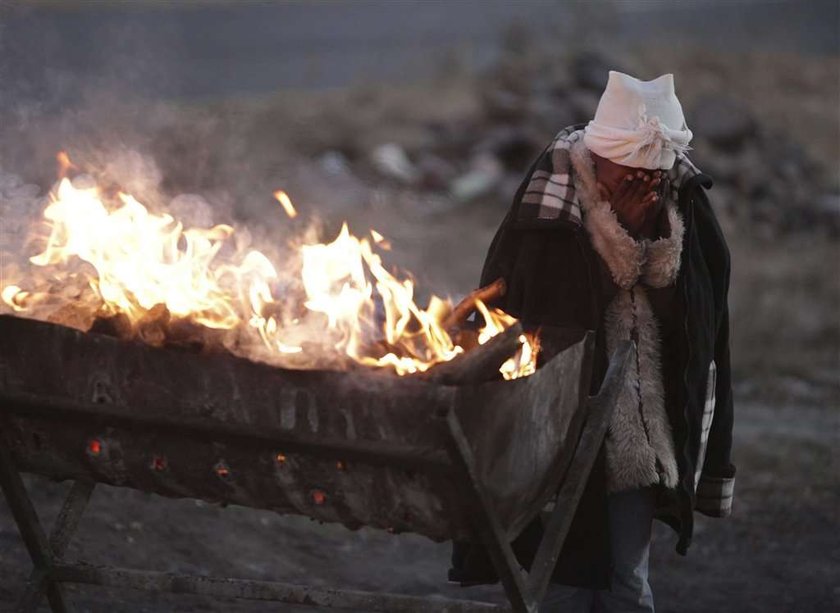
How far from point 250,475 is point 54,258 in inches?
40.8

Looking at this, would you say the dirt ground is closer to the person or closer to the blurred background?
the blurred background

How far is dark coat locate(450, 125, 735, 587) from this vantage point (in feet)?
13.2

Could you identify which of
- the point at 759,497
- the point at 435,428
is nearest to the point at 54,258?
the point at 435,428

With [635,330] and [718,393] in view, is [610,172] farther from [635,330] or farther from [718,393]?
[718,393]

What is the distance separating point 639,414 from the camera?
13.2ft

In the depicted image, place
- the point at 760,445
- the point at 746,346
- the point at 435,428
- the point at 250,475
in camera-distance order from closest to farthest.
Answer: the point at 435,428
the point at 250,475
the point at 760,445
the point at 746,346

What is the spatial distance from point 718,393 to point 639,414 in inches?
14.7

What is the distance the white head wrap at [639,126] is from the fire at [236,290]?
64 cm

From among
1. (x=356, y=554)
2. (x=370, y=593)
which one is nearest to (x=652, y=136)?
(x=370, y=593)

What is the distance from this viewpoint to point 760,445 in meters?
8.32

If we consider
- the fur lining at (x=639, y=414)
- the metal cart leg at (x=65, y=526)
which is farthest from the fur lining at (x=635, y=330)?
the metal cart leg at (x=65, y=526)

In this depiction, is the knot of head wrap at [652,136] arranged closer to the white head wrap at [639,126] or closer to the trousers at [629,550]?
the white head wrap at [639,126]

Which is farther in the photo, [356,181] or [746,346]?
[356,181]

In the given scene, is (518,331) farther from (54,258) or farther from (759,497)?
(759,497)
